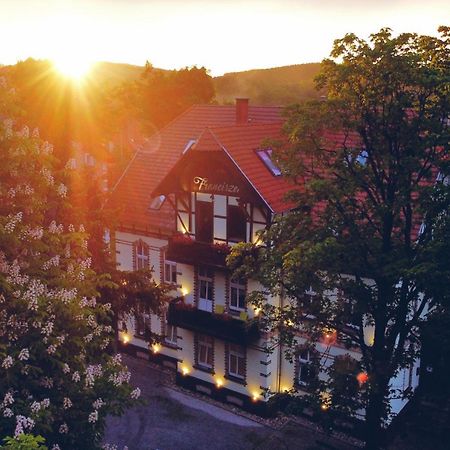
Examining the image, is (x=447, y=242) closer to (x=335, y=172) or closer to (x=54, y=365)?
(x=335, y=172)

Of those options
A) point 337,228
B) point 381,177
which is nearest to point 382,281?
point 337,228

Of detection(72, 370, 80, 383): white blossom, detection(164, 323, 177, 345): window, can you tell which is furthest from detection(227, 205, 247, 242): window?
detection(72, 370, 80, 383): white blossom

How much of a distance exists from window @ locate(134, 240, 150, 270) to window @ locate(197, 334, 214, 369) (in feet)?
16.1

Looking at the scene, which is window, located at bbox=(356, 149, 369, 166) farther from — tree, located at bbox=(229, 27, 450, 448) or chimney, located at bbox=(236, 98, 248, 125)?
chimney, located at bbox=(236, 98, 248, 125)

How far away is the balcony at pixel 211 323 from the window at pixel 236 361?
101 cm

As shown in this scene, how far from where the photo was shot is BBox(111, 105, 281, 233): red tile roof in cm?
2523

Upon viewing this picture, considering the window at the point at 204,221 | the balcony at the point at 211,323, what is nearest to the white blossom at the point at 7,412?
the balcony at the point at 211,323

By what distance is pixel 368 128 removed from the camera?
12875 mm

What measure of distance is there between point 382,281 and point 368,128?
4011 millimetres

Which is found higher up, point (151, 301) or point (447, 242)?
point (447, 242)

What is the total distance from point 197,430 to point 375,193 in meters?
12.8

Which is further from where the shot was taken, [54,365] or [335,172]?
[335,172]

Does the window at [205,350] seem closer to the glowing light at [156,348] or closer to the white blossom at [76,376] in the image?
the glowing light at [156,348]

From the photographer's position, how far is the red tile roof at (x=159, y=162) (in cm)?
2523
